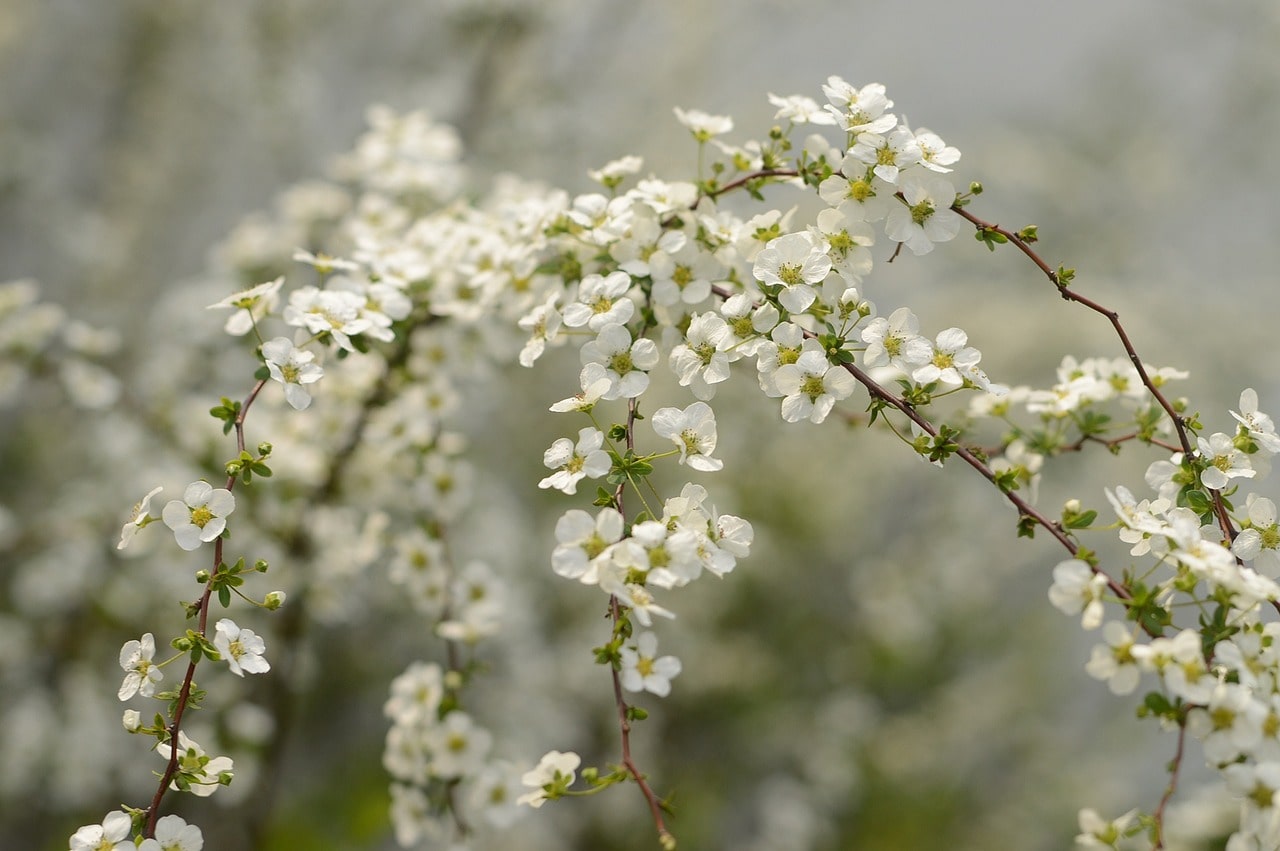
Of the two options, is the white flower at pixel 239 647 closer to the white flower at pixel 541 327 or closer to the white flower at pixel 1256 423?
the white flower at pixel 541 327

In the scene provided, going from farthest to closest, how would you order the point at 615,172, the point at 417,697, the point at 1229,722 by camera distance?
the point at 417,697, the point at 615,172, the point at 1229,722

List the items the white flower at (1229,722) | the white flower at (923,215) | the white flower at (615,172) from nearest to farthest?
the white flower at (1229,722), the white flower at (923,215), the white flower at (615,172)

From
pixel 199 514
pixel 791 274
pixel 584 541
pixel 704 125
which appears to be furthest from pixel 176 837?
pixel 704 125

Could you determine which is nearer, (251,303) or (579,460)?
(579,460)

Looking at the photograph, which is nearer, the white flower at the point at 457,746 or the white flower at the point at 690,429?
the white flower at the point at 690,429

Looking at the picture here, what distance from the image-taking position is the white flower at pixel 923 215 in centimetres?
60

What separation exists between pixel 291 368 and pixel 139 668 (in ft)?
0.68

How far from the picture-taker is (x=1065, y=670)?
83.7 inches

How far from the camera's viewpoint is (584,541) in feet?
1.79

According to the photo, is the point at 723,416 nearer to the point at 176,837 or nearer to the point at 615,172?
the point at 615,172

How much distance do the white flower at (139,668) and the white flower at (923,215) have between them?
53 cm

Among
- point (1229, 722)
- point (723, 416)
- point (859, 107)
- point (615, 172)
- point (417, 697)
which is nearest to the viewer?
point (1229, 722)

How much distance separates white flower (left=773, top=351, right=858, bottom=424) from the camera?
57 cm

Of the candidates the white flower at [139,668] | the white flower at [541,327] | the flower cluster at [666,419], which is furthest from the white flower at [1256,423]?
the white flower at [139,668]
